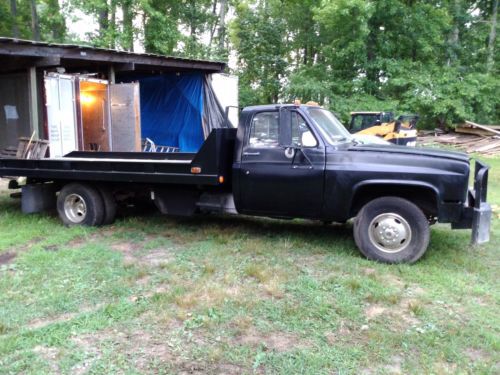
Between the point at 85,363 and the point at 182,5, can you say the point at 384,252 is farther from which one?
the point at 182,5

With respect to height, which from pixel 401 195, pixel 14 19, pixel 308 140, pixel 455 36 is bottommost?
pixel 401 195

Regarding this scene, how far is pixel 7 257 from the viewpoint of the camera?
19.2ft

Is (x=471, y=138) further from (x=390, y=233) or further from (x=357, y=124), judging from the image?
(x=390, y=233)

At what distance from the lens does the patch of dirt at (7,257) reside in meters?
5.70

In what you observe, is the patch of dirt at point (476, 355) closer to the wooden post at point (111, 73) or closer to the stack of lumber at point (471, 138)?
the wooden post at point (111, 73)

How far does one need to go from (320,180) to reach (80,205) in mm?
3962

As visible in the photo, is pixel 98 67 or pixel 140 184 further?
pixel 98 67

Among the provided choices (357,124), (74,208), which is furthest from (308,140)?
(357,124)

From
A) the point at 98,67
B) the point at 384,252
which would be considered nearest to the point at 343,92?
the point at 98,67

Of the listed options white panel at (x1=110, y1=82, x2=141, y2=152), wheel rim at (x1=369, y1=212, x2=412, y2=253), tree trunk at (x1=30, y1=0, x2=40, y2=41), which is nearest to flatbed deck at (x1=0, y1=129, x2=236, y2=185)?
wheel rim at (x1=369, y1=212, x2=412, y2=253)

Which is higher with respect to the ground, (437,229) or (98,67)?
(98,67)

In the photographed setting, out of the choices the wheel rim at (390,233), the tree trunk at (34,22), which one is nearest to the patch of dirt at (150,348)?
the wheel rim at (390,233)

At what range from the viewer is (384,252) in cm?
549

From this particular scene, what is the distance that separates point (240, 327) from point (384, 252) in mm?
2303
